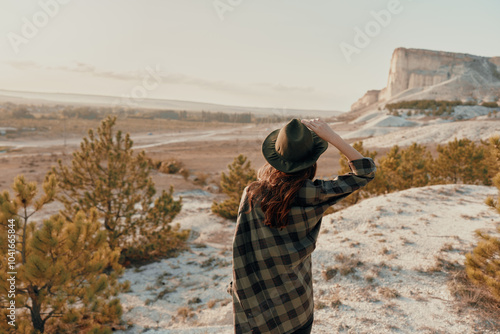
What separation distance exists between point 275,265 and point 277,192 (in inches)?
17.0

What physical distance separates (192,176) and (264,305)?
1764cm

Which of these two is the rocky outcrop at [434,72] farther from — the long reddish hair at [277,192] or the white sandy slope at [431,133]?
the long reddish hair at [277,192]

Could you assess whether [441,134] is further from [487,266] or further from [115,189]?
[115,189]

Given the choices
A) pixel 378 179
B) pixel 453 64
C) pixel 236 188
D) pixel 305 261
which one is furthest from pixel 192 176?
pixel 453 64

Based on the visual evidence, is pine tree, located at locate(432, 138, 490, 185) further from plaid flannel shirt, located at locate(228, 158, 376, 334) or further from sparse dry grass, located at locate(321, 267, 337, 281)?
plaid flannel shirt, located at locate(228, 158, 376, 334)

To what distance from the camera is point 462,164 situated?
1034cm

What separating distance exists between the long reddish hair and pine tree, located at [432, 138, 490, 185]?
35.2 ft

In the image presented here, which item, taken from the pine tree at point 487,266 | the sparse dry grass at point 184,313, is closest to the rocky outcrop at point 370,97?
the pine tree at point 487,266

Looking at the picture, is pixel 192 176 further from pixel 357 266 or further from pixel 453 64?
pixel 453 64

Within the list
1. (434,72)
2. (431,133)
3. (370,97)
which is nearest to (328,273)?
(431,133)

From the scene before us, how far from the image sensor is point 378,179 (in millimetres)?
9414

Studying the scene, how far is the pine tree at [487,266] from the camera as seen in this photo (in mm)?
3216

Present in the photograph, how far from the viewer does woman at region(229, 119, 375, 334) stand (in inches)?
59.4

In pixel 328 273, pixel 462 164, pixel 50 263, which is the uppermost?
pixel 462 164
